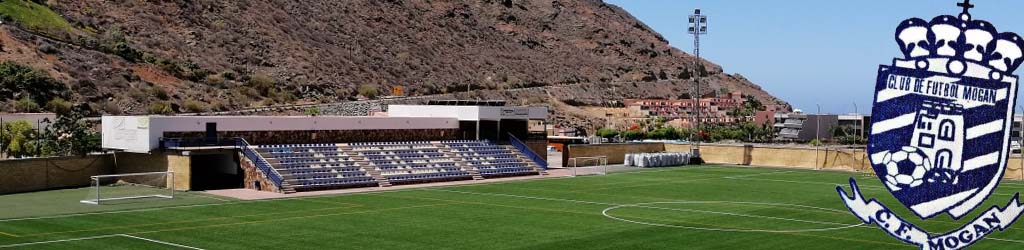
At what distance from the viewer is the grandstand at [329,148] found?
53.5 meters

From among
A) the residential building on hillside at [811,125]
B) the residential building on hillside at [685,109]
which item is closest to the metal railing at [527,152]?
the residential building on hillside at [811,125]

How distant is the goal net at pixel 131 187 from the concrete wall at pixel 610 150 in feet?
94.9

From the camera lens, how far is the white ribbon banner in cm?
1752

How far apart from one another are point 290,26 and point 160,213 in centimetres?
9231

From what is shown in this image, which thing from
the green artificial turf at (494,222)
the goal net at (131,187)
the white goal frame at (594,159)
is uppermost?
the white goal frame at (594,159)

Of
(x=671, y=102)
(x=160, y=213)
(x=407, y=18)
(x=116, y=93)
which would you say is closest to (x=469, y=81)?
(x=407, y=18)

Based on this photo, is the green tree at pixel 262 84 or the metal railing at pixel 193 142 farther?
the green tree at pixel 262 84

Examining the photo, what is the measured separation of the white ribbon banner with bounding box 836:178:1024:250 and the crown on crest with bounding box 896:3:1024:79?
2.08m

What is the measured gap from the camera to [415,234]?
36.6m

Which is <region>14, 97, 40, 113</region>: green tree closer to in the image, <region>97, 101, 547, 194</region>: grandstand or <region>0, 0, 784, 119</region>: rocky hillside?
<region>0, 0, 784, 119</region>: rocky hillside

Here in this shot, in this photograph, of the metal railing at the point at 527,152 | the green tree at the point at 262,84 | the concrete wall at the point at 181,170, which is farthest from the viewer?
the green tree at the point at 262,84

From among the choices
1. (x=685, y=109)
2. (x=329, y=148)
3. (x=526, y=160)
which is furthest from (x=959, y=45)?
(x=685, y=109)

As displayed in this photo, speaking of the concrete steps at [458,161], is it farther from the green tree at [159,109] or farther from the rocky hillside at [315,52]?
the rocky hillside at [315,52]

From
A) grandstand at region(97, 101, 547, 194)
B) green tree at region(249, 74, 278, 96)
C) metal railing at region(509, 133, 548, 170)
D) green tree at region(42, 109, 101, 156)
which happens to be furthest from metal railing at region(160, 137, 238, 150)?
green tree at region(249, 74, 278, 96)
